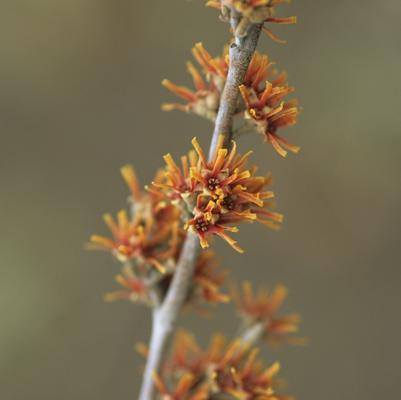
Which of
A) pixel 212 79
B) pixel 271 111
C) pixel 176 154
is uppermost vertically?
pixel 176 154

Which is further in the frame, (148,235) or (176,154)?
(176,154)

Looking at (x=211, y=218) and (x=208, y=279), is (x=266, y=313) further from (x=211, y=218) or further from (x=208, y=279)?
(x=211, y=218)

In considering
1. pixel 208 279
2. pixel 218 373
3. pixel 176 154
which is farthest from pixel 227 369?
pixel 176 154

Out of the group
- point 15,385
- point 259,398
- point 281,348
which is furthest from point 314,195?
point 259,398

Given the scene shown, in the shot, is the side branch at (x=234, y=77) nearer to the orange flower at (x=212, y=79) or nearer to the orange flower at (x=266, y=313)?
the orange flower at (x=212, y=79)

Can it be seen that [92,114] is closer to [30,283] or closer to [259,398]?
[30,283]

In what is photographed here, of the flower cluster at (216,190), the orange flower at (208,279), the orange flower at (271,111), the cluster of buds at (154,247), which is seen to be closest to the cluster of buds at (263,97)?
the orange flower at (271,111)
